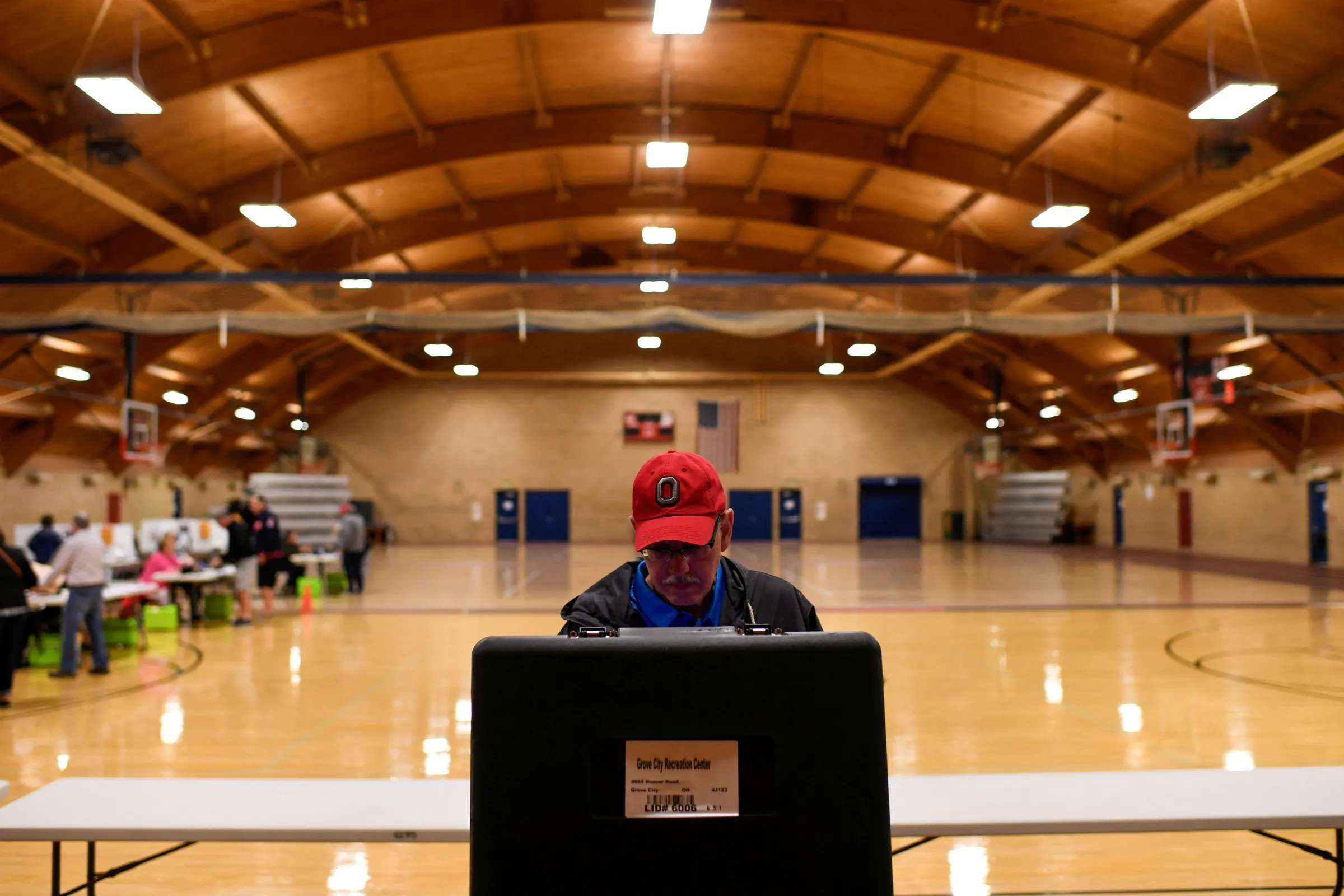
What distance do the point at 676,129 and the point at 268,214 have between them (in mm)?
6578

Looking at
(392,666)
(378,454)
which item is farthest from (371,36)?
(378,454)

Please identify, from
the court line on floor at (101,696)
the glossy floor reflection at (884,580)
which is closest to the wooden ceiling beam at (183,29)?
the court line on floor at (101,696)

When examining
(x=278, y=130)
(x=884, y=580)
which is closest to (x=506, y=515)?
(x=884, y=580)

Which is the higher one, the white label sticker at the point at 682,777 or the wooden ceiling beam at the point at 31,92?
the wooden ceiling beam at the point at 31,92

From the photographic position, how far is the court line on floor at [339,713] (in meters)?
6.25

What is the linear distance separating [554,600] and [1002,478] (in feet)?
76.9

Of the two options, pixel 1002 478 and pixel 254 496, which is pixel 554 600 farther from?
pixel 1002 478

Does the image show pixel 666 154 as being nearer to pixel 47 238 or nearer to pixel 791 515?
pixel 47 238

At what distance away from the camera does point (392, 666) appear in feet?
31.8

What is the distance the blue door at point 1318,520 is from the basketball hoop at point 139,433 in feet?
81.7

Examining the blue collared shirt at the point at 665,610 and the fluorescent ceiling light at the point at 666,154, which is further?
the fluorescent ceiling light at the point at 666,154

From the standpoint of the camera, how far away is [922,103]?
1499 cm

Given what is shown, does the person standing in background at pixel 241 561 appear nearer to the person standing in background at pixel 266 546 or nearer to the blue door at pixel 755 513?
the person standing in background at pixel 266 546

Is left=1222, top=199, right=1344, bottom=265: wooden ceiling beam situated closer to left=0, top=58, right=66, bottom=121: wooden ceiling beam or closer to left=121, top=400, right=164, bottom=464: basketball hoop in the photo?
left=0, top=58, right=66, bottom=121: wooden ceiling beam
